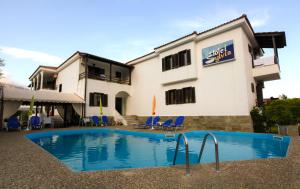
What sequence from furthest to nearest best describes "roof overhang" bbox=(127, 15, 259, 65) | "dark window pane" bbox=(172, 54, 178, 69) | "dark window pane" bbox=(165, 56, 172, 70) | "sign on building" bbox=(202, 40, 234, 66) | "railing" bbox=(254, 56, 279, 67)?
"dark window pane" bbox=(165, 56, 172, 70) < "dark window pane" bbox=(172, 54, 178, 69) < "sign on building" bbox=(202, 40, 234, 66) < "railing" bbox=(254, 56, 279, 67) < "roof overhang" bbox=(127, 15, 259, 65)

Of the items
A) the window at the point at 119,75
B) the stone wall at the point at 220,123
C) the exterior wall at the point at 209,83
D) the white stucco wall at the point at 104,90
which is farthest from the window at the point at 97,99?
the stone wall at the point at 220,123

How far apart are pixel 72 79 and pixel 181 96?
13.8 meters

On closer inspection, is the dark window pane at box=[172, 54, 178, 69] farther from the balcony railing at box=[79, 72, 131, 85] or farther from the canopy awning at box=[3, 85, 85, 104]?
the canopy awning at box=[3, 85, 85, 104]

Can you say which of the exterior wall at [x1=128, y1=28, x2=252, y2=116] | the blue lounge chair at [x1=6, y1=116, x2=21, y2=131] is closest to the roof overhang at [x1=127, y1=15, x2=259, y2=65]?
the exterior wall at [x1=128, y1=28, x2=252, y2=116]

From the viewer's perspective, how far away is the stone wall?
13.1 meters

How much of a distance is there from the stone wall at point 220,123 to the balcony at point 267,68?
4.37m

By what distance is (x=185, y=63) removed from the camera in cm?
1714


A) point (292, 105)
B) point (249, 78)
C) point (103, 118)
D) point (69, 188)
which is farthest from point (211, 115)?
point (69, 188)

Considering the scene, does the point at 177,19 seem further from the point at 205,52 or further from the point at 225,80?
the point at 225,80

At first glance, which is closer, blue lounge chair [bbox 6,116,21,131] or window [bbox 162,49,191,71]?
blue lounge chair [bbox 6,116,21,131]

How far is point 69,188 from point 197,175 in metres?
2.65

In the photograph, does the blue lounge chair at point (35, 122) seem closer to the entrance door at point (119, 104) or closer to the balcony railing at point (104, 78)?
the balcony railing at point (104, 78)

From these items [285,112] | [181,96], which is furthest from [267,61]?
[181,96]

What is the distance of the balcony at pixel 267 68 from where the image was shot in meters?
13.8
